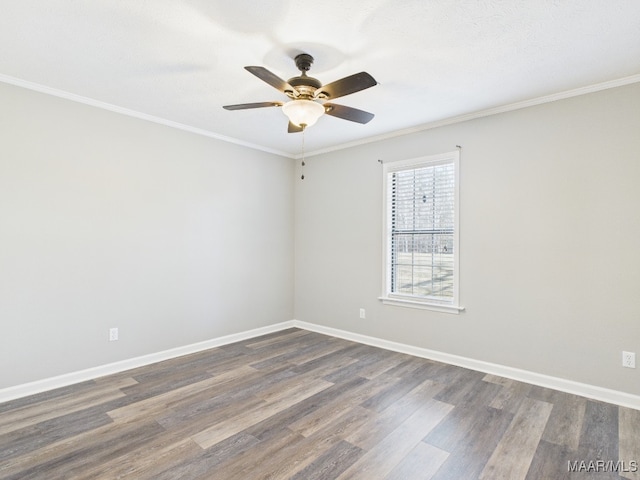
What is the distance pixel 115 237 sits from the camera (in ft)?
11.3

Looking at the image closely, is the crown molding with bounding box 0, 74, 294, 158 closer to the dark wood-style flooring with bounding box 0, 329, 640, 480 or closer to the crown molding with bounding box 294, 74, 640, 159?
the crown molding with bounding box 294, 74, 640, 159

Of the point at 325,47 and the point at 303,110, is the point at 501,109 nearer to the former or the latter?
the point at 325,47

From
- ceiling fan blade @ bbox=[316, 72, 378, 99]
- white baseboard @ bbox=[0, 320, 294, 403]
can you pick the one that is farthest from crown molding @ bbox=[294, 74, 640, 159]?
white baseboard @ bbox=[0, 320, 294, 403]

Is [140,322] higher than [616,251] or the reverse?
the reverse

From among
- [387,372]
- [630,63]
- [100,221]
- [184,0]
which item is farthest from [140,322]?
[630,63]

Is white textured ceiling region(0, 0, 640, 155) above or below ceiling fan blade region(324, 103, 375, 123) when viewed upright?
above

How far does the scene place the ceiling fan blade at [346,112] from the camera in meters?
2.54

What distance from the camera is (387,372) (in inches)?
137

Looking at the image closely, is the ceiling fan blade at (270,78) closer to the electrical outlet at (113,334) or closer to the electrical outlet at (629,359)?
the electrical outlet at (113,334)

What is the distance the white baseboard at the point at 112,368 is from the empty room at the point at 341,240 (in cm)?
A: 2

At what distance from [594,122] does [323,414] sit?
10.8 feet

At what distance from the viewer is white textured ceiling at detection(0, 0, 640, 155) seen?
1.97 meters

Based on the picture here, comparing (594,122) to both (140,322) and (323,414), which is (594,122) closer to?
(323,414)

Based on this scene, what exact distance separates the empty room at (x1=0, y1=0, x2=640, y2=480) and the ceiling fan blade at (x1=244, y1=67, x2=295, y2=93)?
2 centimetres
